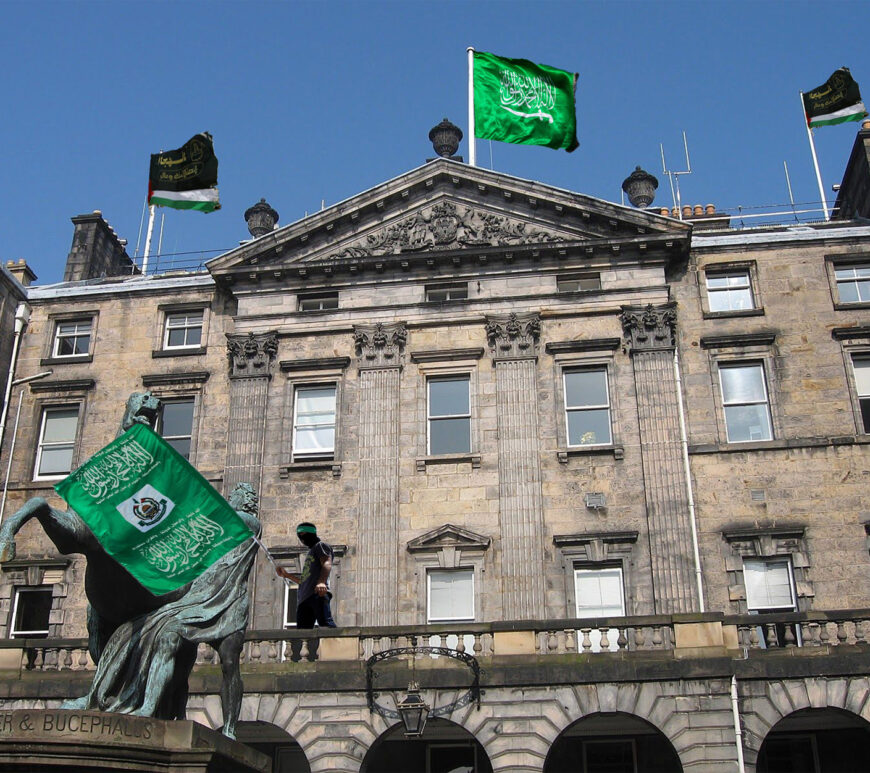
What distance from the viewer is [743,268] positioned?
102 ft

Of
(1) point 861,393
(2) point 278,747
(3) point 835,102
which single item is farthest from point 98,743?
(3) point 835,102

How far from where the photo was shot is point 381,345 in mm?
30469

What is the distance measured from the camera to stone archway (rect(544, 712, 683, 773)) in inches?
981

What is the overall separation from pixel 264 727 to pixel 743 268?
1776 cm

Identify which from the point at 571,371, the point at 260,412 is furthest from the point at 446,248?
the point at 260,412

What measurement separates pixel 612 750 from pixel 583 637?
3.54m

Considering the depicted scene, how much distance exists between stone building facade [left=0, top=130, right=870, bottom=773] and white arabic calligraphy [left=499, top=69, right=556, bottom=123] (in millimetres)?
3690

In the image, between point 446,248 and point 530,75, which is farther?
point 530,75

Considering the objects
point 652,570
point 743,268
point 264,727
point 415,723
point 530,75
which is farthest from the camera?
point 530,75

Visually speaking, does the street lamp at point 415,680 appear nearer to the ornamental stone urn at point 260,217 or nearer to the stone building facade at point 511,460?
the stone building facade at point 511,460

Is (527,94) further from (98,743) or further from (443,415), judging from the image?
(98,743)

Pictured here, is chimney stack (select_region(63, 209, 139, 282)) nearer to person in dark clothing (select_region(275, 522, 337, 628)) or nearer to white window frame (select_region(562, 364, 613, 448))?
white window frame (select_region(562, 364, 613, 448))

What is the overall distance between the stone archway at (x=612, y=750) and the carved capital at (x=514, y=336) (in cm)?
989

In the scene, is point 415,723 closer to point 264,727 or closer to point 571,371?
point 264,727
